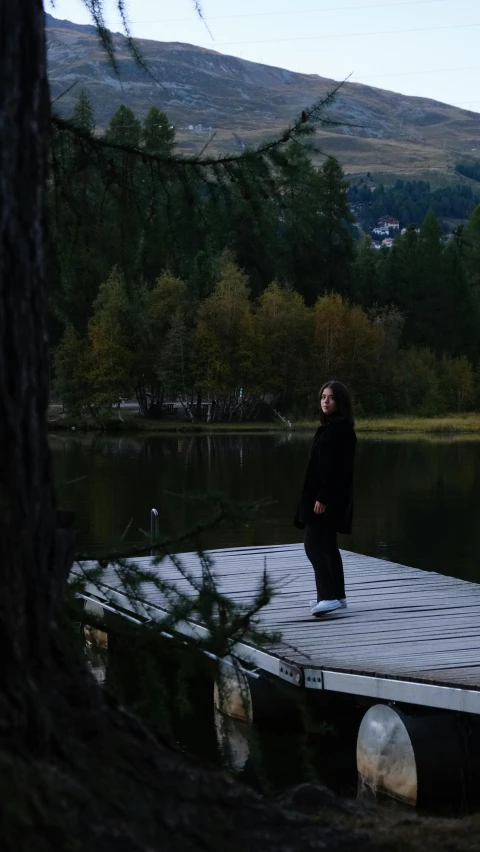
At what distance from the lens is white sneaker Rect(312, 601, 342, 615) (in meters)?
8.33

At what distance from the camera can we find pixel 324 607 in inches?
328

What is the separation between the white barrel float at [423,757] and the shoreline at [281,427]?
44.9 metres

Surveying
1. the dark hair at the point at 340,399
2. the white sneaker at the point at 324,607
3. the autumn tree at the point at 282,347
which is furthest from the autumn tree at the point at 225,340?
the dark hair at the point at 340,399

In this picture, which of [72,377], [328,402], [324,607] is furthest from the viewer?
[72,377]

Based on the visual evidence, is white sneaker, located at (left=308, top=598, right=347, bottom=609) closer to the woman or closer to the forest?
the woman

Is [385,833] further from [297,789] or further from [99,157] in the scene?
[99,157]

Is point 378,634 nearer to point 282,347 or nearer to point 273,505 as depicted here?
point 273,505

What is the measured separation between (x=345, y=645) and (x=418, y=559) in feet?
32.5

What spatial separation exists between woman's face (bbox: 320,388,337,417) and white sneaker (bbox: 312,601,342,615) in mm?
1471

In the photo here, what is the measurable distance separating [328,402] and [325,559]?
110cm

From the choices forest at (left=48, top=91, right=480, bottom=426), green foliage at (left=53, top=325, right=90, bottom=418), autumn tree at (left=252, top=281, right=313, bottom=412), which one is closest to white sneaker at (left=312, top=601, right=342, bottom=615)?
forest at (left=48, top=91, right=480, bottom=426)

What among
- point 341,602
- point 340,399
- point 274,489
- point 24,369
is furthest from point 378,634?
point 274,489

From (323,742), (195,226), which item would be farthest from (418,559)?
(195,226)

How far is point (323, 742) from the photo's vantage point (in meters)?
8.15
